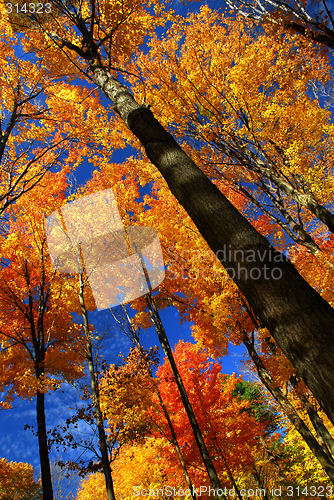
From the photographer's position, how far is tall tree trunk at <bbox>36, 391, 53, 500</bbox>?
5.32m

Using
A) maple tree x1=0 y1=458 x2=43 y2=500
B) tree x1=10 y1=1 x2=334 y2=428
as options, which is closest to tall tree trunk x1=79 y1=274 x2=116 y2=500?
tree x1=10 y1=1 x2=334 y2=428

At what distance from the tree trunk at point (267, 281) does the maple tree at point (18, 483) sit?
13.3m

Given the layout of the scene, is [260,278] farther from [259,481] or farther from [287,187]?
[259,481]

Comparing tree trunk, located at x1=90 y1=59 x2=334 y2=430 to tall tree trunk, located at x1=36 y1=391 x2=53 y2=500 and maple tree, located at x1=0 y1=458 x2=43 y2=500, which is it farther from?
maple tree, located at x1=0 y1=458 x2=43 y2=500

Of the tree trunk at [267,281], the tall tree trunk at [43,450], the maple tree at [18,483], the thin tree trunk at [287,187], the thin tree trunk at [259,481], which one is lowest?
the thin tree trunk at [259,481]

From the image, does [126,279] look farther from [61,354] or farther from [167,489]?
[167,489]

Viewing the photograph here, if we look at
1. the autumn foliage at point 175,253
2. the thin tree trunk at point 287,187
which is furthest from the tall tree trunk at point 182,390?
the thin tree trunk at point 287,187

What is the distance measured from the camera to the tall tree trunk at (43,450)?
5320 millimetres

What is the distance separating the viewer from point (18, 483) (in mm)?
10656

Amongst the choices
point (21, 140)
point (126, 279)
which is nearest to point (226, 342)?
point (126, 279)

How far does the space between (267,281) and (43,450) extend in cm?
704

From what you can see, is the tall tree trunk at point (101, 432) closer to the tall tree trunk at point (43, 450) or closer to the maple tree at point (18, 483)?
the tall tree trunk at point (43, 450)

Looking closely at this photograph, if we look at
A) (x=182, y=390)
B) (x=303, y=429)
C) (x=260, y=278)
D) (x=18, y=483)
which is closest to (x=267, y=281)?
(x=260, y=278)

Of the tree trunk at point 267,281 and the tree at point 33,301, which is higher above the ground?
the tree at point 33,301
